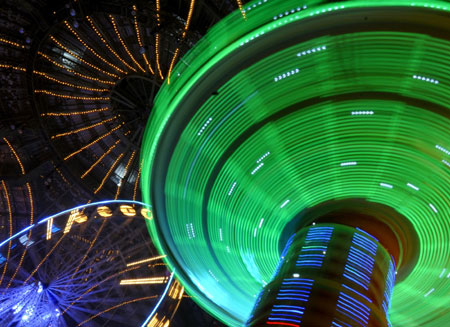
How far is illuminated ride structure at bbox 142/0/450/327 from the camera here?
525 centimetres

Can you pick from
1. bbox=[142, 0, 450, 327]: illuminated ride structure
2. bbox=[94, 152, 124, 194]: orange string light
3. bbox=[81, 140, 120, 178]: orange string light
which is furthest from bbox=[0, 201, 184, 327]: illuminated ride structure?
bbox=[142, 0, 450, 327]: illuminated ride structure

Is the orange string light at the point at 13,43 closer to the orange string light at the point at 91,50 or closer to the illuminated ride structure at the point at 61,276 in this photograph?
the orange string light at the point at 91,50

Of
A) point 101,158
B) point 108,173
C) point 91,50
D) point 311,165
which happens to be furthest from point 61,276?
point 311,165

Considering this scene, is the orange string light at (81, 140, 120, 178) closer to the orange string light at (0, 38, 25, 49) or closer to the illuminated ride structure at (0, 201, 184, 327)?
the illuminated ride structure at (0, 201, 184, 327)

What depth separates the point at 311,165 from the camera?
657 centimetres

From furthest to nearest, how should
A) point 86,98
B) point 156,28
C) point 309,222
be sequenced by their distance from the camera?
point 86,98 → point 156,28 → point 309,222

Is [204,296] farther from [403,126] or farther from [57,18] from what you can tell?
[57,18]

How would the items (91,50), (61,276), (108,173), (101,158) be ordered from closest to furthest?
(61,276), (91,50), (101,158), (108,173)

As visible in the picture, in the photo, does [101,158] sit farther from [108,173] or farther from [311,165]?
[311,165]

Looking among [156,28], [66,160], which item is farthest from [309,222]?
[66,160]

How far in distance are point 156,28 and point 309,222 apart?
5.99 metres

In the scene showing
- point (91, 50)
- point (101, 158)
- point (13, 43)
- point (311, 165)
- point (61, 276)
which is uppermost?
point (91, 50)

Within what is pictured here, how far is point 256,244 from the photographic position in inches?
278

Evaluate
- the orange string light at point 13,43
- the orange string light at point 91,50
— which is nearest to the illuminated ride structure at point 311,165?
the orange string light at point 91,50
